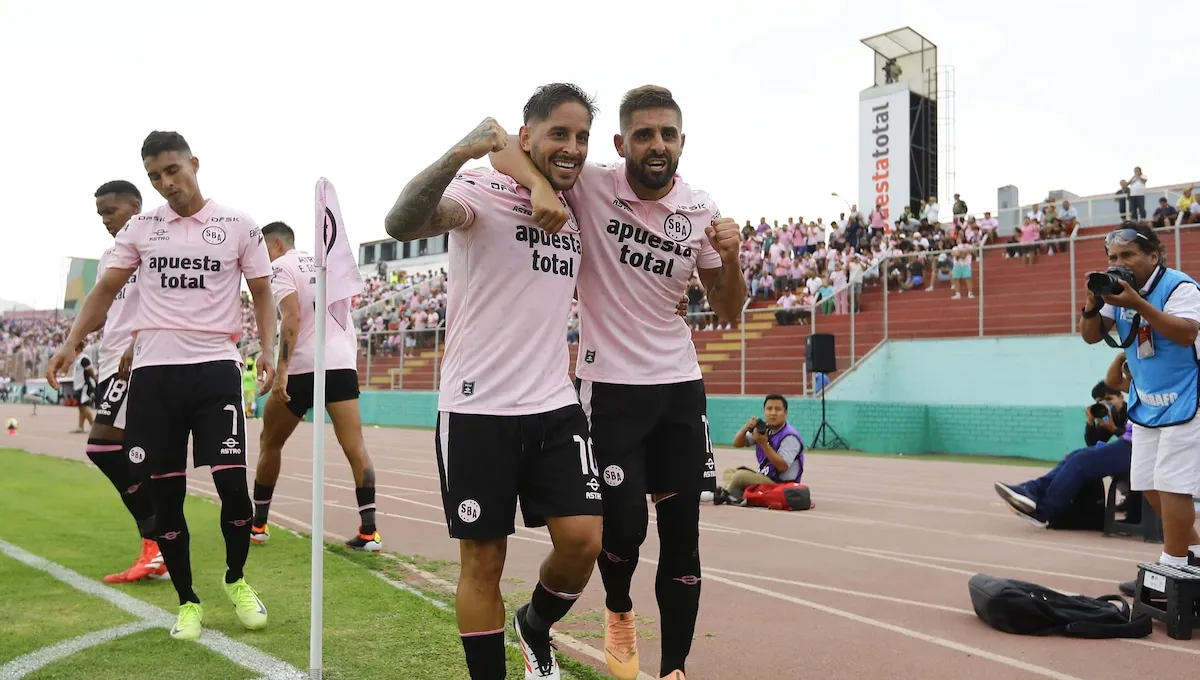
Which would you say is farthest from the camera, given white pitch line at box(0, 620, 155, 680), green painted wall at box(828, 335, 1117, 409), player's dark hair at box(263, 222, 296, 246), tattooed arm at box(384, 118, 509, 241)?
green painted wall at box(828, 335, 1117, 409)

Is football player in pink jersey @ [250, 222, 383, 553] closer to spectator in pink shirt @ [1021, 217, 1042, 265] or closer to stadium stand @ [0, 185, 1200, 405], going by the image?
stadium stand @ [0, 185, 1200, 405]

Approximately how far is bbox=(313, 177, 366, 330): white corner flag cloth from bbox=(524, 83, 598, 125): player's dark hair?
906 millimetres

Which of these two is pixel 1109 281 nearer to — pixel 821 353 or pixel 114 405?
pixel 114 405

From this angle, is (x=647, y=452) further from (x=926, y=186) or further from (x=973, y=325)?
(x=926, y=186)

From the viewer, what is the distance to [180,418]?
4.36 m

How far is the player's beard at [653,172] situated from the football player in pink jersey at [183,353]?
2243 millimetres

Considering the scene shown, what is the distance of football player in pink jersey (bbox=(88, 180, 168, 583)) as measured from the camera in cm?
525

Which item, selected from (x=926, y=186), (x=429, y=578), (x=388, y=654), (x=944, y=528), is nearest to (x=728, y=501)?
(x=944, y=528)

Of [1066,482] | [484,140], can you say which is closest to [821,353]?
[1066,482]

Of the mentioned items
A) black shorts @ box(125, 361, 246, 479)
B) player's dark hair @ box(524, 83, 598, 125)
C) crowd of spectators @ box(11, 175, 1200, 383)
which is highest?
crowd of spectators @ box(11, 175, 1200, 383)

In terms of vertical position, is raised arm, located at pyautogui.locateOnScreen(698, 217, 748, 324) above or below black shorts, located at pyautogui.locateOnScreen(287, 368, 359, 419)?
above

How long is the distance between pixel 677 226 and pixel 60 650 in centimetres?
300

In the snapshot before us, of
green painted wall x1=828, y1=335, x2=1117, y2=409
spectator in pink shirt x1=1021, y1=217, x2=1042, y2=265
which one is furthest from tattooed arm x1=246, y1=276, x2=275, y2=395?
spectator in pink shirt x1=1021, y1=217, x2=1042, y2=265

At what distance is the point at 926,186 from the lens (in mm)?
38562
